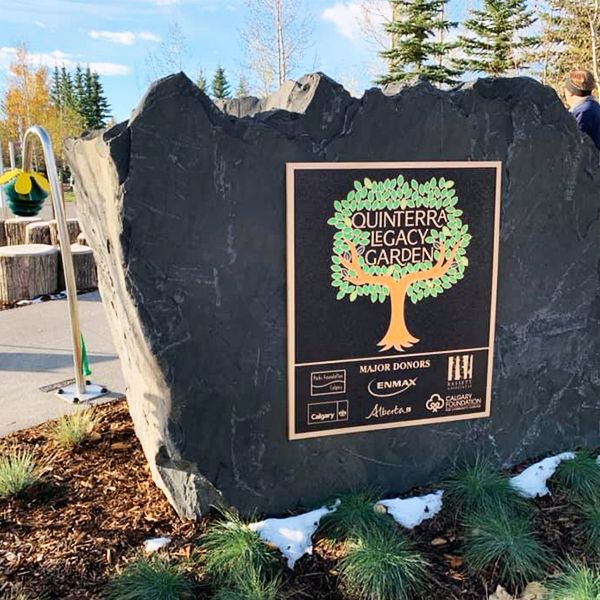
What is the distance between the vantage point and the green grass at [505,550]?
7.85 ft

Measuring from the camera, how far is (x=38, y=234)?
799cm

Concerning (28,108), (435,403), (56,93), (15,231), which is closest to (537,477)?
(435,403)

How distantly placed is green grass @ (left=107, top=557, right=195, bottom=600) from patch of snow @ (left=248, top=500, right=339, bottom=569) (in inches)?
16.6

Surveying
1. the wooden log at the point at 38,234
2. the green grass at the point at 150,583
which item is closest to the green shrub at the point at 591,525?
the green grass at the point at 150,583

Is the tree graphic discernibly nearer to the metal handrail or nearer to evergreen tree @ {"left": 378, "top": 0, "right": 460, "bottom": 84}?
the metal handrail

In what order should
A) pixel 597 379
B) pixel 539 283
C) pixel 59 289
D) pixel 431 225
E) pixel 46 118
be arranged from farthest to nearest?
pixel 46 118 < pixel 59 289 < pixel 597 379 < pixel 539 283 < pixel 431 225

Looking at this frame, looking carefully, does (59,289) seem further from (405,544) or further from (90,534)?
(405,544)

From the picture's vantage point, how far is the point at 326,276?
268 centimetres

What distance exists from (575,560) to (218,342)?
5.62ft

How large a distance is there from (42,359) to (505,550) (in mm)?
3863

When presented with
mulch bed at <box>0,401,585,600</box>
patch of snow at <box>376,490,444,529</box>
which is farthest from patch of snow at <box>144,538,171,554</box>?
patch of snow at <box>376,490,444,529</box>

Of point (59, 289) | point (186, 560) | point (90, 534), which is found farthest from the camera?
point (59, 289)

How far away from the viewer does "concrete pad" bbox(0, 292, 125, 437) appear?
3.98 meters

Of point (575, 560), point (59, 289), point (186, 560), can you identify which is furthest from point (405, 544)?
point (59, 289)
